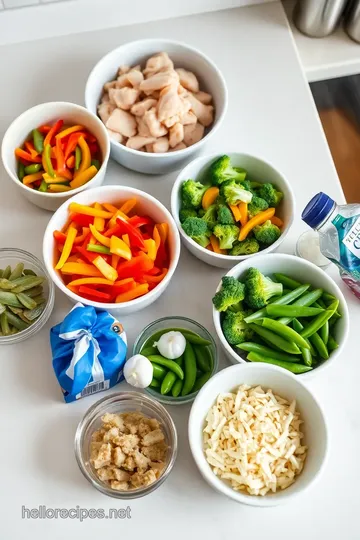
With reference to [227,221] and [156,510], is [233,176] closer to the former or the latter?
[227,221]

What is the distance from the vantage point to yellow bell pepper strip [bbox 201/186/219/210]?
4.34 ft

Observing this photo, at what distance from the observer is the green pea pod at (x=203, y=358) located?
3.97ft

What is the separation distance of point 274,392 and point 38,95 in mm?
951

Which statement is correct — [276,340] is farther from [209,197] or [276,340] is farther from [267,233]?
[209,197]

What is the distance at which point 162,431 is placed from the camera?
1.14m

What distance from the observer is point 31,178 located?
4.39 feet

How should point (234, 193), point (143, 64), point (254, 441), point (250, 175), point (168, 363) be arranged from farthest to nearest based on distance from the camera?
point (143, 64) → point (250, 175) → point (234, 193) → point (168, 363) → point (254, 441)

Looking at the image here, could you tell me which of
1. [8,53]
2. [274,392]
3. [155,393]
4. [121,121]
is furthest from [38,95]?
[274,392]

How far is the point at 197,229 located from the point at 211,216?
2.6 inches

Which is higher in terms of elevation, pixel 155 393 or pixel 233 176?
pixel 233 176

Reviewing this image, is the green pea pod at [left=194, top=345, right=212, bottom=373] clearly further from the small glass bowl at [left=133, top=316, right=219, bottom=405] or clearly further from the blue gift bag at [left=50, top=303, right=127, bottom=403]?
the blue gift bag at [left=50, top=303, right=127, bottom=403]

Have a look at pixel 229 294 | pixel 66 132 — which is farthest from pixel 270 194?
pixel 66 132

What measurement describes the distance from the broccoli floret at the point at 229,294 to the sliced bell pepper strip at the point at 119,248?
21 centimetres

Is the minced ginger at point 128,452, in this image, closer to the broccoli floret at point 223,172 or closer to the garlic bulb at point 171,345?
the garlic bulb at point 171,345
